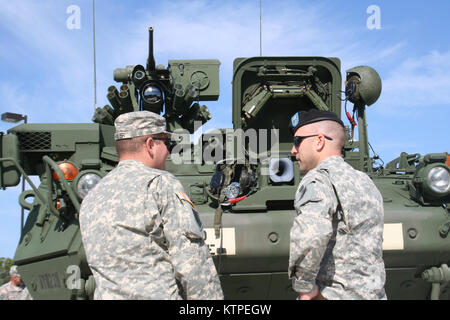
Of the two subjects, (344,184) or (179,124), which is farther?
(179,124)

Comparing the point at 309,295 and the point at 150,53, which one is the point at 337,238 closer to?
the point at 309,295

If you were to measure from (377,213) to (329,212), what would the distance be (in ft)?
0.99

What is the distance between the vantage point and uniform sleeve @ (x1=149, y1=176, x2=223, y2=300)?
2320 millimetres

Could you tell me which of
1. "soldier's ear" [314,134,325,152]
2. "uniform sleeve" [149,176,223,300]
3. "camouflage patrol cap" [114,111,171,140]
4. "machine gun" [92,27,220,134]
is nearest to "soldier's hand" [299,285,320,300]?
"uniform sleeve" [149,176,223,300]

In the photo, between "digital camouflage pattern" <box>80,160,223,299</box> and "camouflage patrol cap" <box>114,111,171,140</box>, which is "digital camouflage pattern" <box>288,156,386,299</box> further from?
"camouflage patrol cap" <box>114,111,171,140</box>

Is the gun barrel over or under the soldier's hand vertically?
over

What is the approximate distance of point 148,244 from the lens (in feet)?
7.74

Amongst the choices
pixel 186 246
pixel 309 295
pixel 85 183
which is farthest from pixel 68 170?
pixel 309 295

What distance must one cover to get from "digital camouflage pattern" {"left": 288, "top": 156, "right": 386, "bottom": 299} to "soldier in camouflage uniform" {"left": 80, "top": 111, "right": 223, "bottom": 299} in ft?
1.53

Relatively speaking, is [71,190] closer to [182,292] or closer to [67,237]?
[67,237]

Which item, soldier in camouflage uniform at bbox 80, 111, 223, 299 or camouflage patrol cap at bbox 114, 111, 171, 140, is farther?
camouflage patrol cap at bbox 114, 111, 171, 140

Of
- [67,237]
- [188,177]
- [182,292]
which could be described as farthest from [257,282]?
[182,292]

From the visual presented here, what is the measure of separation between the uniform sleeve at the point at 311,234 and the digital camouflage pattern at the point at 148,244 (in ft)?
1.38

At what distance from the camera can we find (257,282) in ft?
14.1
